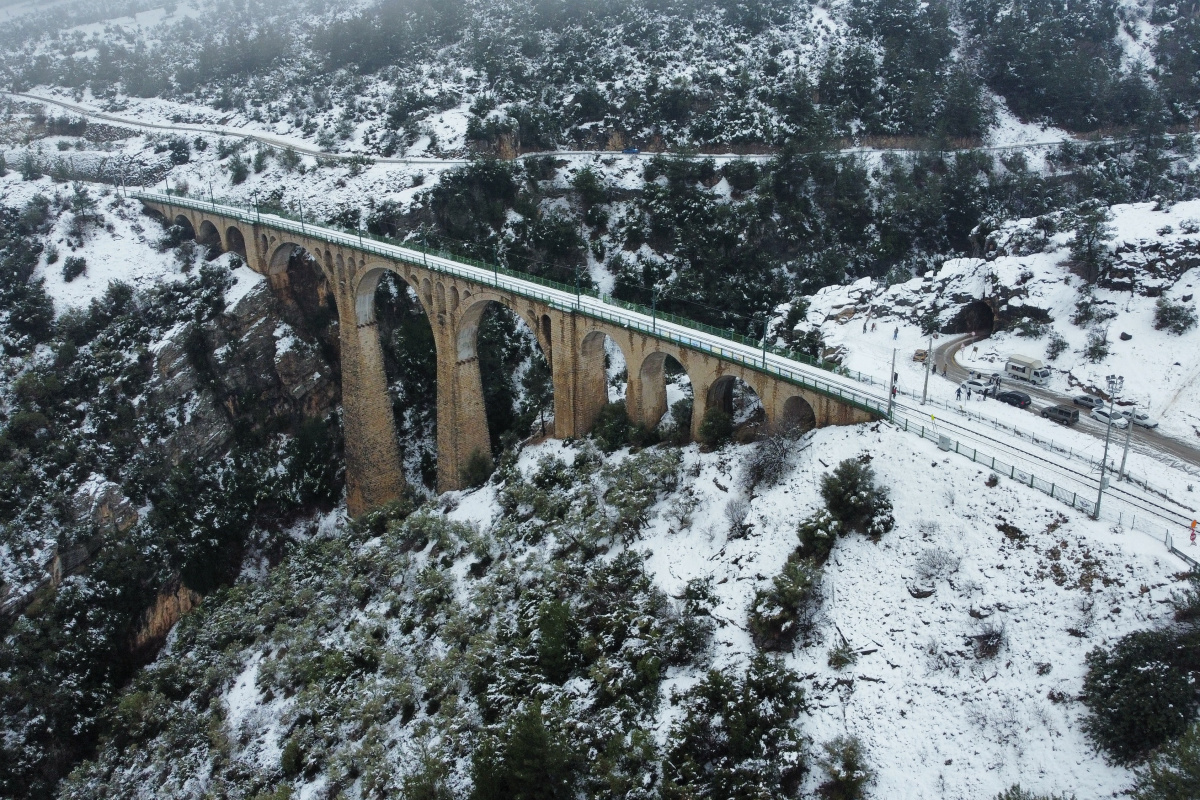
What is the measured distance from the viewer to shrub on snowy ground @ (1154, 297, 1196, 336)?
102 feet

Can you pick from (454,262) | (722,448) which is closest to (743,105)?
(454,262)

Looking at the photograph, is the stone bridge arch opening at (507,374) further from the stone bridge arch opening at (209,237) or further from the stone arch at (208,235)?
the stone arch at (208,235)

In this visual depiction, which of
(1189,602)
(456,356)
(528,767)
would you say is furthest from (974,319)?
(528,767)

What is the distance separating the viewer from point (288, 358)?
4953 centimetres

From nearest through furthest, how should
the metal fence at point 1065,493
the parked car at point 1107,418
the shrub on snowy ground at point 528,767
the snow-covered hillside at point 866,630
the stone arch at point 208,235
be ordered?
the snow-covered hillside at point 866,630 → the shrub on snowy ground at point 528,767 → the metal fence at point 1065,493 → the parked car at point 1107,418 → the stone arch at point 208,235

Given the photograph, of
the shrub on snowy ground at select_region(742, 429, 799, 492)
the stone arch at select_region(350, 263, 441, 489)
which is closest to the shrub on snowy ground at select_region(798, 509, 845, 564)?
the shrub on snowy ground at select_region(742, 429, 799, 492)

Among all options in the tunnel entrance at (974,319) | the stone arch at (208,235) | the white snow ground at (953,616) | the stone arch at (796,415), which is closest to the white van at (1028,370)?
the tunnel entrance at (974,319)

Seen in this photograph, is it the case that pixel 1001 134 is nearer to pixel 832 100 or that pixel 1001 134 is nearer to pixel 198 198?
pixel 832 100

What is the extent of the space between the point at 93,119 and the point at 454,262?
196 ft

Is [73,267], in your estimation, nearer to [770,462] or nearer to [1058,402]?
[770,462]

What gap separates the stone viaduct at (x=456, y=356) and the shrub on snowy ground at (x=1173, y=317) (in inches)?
594

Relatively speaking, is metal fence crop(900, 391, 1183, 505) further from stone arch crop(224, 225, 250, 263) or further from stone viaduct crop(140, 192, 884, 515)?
stone arch crop(224, 225, 250, 263)

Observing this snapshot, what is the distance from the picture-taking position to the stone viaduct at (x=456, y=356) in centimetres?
2923

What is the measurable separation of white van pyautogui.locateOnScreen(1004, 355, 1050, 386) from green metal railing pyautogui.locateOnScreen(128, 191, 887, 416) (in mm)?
6318
